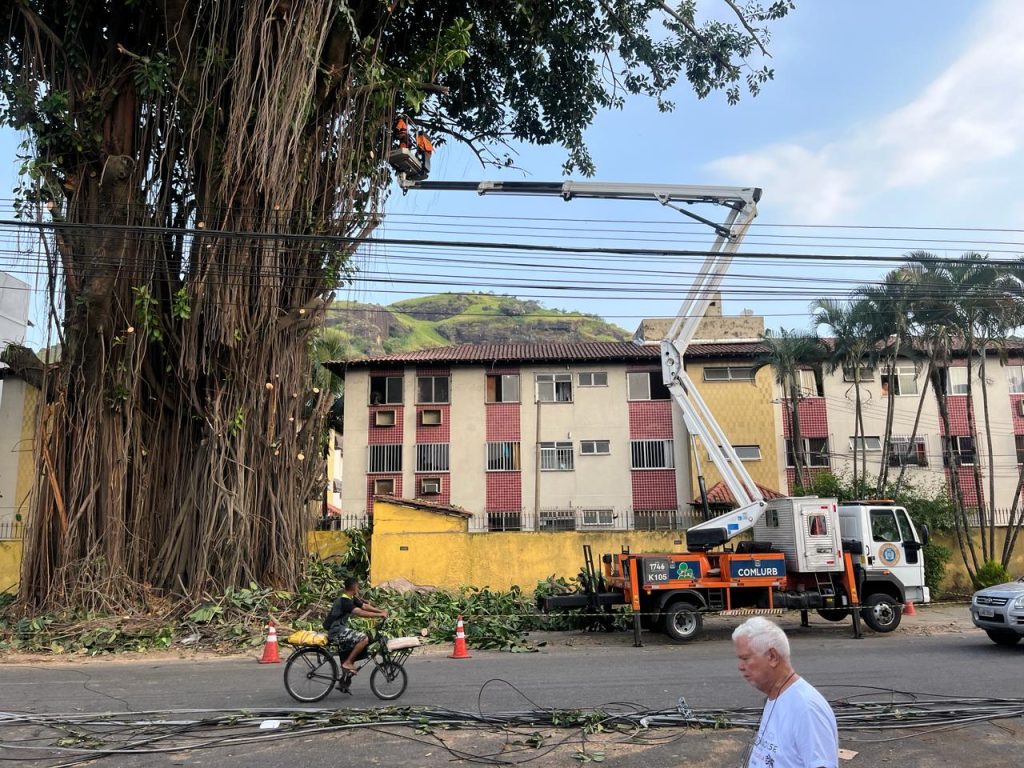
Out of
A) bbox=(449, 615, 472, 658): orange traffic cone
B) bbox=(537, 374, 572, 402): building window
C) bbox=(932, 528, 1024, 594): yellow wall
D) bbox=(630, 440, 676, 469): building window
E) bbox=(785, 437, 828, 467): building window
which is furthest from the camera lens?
bbox=(537, 374, 572, 402): building window

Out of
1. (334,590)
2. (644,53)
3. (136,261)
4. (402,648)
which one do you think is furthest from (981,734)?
(644,53)

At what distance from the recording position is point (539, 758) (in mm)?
6359

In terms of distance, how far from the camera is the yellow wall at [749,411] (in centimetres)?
3212

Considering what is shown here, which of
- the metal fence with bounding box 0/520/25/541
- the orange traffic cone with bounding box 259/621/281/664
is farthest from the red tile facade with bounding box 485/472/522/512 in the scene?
the orange traffic cone with bounding box 259/621/281/664

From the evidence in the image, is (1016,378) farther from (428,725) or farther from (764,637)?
(764,637)

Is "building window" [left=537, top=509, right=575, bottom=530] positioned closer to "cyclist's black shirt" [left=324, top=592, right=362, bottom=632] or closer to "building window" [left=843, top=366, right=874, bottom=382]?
"building window" [left=843, top=366, right=874, bottom=382]

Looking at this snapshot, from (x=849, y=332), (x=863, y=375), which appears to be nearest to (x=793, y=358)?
(x=849, y=332)

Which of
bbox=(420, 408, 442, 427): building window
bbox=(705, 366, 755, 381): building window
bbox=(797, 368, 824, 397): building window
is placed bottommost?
bbox=(420, 408, 442, 427): building window

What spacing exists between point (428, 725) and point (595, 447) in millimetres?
25582

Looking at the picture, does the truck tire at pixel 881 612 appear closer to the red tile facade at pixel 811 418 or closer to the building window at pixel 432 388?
the red tile facade at pixel 811 418

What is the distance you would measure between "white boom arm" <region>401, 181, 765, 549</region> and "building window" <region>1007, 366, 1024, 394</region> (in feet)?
75.8

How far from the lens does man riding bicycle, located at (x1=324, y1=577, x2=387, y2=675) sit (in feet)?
28.4

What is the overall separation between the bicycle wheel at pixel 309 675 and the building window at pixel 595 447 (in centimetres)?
2435

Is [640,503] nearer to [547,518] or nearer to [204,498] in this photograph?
[547,518]
